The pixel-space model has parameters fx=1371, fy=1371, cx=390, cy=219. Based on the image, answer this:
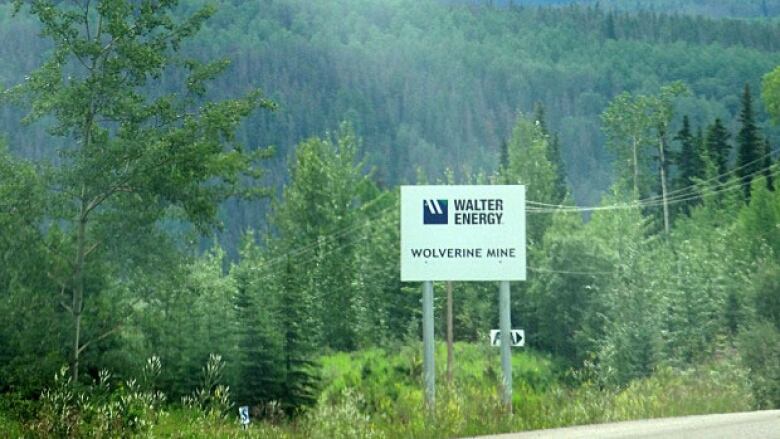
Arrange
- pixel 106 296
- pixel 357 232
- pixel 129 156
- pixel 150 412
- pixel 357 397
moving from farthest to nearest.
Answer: pixel 357 232 → pixel 106 296 → pixel 129 156 → pixel 357 397 → pixel 150 412

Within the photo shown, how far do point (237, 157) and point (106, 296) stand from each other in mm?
6904

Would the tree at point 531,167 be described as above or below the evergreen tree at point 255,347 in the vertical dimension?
above

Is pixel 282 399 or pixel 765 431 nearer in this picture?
pixel 765 431

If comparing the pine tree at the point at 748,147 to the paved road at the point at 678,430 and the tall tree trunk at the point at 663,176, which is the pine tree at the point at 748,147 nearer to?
the tall tree trunk at the point at 663,176

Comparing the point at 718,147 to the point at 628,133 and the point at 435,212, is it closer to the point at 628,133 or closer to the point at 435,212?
the point at 628,133

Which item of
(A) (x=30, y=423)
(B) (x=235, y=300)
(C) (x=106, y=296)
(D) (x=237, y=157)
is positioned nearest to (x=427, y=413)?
(A) (x=30, y=423)

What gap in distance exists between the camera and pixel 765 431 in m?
13.6

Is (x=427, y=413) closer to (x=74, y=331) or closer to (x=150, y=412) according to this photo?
(x=150, y=412)

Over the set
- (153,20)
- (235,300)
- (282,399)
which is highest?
(153,20)

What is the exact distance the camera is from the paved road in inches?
524

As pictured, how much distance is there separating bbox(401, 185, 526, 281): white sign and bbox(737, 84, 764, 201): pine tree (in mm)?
75555

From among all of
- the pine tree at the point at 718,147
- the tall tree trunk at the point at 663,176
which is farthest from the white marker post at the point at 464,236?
the pine tree at the point at 718,147

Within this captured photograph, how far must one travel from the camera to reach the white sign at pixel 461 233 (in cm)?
2669

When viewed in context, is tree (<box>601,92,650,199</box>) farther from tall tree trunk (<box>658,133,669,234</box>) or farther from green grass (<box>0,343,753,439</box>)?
green grass (<box>0,343,753,439</box>)
